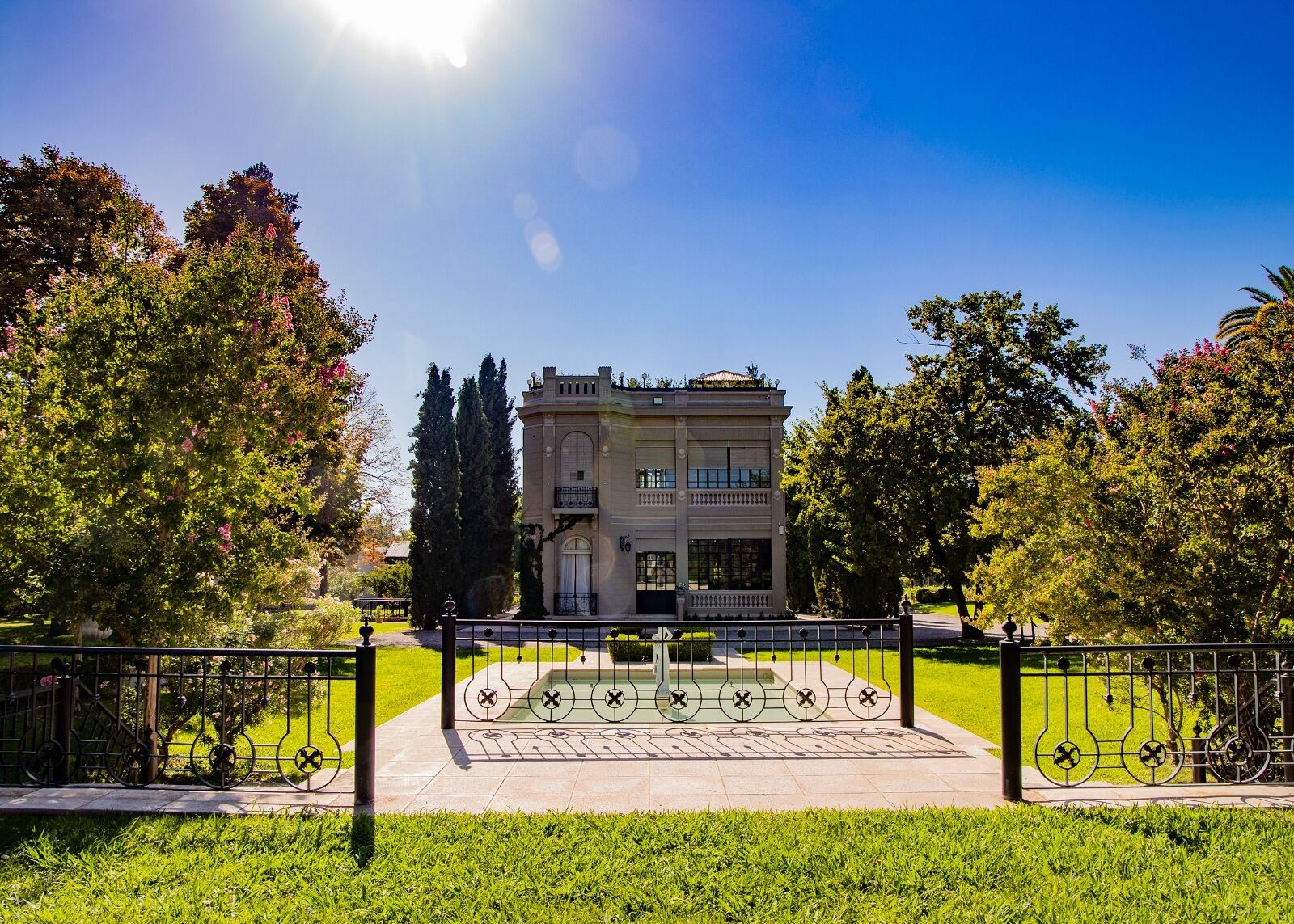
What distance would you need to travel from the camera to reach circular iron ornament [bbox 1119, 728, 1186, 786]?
5.68 meters

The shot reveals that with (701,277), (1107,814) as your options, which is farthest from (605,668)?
(1107,814)

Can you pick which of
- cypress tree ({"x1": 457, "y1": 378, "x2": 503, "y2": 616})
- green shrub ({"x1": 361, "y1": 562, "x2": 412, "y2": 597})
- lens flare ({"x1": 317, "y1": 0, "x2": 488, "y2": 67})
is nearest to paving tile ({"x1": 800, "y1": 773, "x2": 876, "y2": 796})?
lens flare ({"x1": 317, "y1": 0, "x2": 488, "y2": 67})

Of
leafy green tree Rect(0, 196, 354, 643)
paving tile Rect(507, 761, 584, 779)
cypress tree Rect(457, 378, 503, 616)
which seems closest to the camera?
paving tile Rect(507, 761, 584, 779)

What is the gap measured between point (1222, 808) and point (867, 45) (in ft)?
29.7

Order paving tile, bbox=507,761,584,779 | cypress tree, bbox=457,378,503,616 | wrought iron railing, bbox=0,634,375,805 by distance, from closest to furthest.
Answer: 1. wrought iron railing, bbox=0,634,375,805
2. paving tile, bbox=507,761,584,779
3. cypress tree, bbox=457,378,503,616

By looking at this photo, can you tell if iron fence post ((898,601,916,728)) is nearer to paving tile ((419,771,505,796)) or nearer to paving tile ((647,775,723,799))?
paving tile ((647,775,723,799))

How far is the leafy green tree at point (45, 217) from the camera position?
14828 mm

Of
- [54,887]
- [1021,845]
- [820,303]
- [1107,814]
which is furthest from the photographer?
[820,303]

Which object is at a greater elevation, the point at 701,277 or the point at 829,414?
the point at 701,277

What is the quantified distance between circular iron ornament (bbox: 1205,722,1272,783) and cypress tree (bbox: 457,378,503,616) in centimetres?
2422

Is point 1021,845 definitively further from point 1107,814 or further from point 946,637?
point 946,637

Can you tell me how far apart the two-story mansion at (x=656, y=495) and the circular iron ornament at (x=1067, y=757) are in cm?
1687

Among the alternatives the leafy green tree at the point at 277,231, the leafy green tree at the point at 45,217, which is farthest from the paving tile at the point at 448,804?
the leafy green tree at the point at 45,217

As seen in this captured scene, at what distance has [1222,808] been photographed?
5188mm
